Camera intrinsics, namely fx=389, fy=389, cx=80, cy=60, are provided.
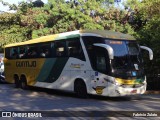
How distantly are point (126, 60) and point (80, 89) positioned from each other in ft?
8.69

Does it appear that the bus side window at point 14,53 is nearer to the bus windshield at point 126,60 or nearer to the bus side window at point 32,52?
the bus side window at point 32,52

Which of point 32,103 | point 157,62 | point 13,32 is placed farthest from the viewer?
point 13,32

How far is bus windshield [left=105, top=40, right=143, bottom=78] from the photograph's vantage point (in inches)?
641

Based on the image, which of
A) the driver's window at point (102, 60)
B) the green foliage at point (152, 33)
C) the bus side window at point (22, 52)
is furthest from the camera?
the bus side window at point (22, 52)

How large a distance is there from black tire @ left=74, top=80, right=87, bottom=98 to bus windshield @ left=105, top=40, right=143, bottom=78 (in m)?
2.05

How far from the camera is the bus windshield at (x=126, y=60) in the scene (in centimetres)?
1628

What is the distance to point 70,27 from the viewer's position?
96.8 feet

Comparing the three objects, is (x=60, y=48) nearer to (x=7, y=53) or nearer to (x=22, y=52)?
(x=22, y=52)

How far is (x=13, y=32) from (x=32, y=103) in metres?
22.9

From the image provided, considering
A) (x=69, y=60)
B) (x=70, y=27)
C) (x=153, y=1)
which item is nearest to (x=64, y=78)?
(x=69, y=60)

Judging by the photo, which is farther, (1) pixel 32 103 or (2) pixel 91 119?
(1) pixel 32 103

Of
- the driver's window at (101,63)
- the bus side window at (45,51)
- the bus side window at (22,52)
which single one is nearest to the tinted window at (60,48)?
the bus side window at (45,51)

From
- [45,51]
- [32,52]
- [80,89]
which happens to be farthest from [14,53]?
[80,89]

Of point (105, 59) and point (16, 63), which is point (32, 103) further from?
point (16, 63)
